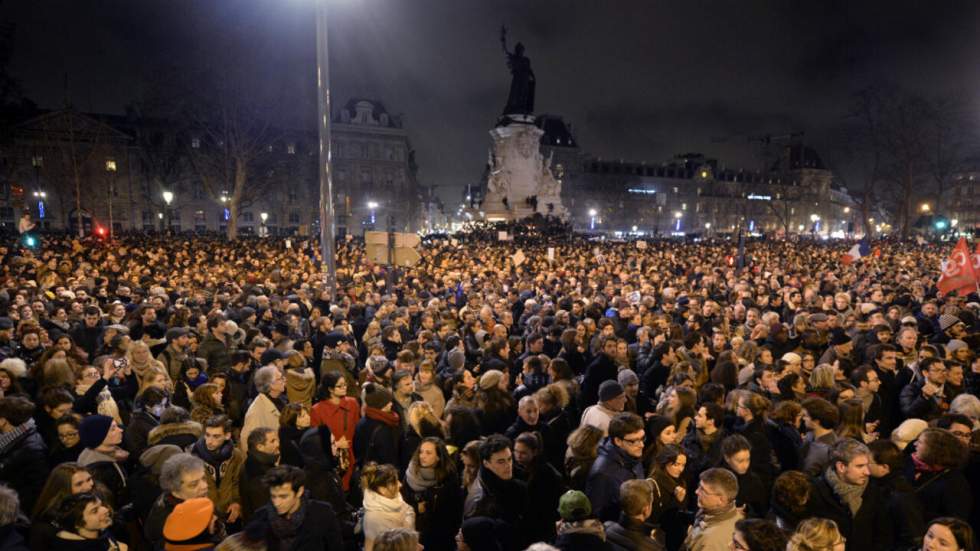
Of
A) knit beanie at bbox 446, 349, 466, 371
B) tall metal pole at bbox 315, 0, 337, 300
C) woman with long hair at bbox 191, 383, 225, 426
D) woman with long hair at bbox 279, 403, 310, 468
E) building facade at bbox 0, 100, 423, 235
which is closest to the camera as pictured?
woman with long hair at bbox 279, 403, 310, 468

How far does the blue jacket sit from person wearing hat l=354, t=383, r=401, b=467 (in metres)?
1.71

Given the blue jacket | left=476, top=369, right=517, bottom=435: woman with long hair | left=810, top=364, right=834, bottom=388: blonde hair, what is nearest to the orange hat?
the blue jacket

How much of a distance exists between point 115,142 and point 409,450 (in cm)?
6581

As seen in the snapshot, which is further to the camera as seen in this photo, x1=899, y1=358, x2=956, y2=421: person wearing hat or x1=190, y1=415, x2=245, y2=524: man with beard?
x1=899, y1=358, x2=956, y2=421: person wearing hat

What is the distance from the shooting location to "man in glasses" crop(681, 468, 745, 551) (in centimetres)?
347

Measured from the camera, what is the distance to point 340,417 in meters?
5.30

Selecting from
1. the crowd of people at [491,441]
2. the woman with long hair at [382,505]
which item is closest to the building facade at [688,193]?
the crowd of people at [491,441]

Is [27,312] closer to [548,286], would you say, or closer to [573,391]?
[573,391]

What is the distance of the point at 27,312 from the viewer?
9.35 metres

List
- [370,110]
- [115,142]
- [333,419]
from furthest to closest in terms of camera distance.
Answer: [370,110]
[115,142]
[333,419]

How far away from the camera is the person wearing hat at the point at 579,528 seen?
3.25m

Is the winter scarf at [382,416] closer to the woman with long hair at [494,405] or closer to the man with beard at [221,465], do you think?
the woman with long hair at [494,405]

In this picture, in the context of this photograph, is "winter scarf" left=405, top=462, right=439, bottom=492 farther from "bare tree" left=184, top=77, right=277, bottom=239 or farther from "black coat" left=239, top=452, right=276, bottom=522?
"bare tree" left=184, top=77, right=277, bottom=239

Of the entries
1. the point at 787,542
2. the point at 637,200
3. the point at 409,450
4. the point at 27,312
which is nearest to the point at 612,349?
the point at 409,450
